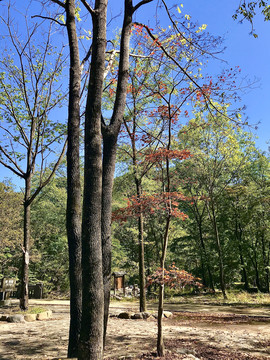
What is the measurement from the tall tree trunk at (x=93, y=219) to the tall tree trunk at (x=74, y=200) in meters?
0.78

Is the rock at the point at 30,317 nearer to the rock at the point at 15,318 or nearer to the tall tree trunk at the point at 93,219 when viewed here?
the rock at the point at 15,318

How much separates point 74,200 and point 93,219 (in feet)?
3.47

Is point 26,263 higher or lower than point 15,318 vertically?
higher

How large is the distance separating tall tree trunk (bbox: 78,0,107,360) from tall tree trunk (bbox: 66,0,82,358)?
78 centimetres

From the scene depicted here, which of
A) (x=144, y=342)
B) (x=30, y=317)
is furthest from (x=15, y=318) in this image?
(x=144, y=342)

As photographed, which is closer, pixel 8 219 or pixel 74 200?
pixel 74 200

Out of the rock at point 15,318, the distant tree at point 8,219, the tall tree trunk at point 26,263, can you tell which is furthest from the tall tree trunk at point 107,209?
the distant tree at point 8,219

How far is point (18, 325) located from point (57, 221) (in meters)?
11.4

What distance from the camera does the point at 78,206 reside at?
4172 millimetres

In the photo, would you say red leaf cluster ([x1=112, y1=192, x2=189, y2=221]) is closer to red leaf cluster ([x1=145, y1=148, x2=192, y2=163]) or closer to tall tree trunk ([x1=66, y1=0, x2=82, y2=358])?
red leaf cluster ([x1=145, y1=148, x2=192, y2=163])

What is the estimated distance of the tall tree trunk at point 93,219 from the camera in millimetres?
2918

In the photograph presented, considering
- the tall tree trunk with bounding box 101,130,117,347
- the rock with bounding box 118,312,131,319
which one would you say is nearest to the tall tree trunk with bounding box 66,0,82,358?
the tall tree trunk with bounding box 101,130,117,347

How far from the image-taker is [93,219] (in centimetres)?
319

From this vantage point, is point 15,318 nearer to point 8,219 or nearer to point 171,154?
point 8,219
